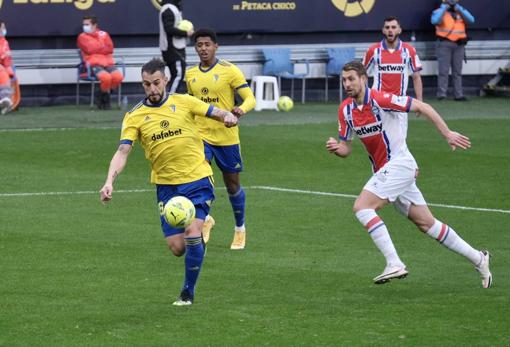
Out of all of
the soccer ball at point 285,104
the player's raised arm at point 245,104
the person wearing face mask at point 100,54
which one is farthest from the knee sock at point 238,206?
the soccer ball at point 285,104

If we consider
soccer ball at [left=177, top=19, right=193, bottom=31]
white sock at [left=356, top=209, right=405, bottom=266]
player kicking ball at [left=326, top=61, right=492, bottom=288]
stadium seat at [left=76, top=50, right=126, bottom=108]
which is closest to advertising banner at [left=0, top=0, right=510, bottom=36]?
stadium seat at [left=76, top=50, right=126, bottom=108]

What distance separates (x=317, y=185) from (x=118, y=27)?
1254 centimetres

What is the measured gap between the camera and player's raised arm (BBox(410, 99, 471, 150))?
11.8 meters

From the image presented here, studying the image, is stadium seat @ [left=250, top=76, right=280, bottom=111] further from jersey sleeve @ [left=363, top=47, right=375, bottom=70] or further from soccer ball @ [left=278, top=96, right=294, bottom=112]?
jersey sleeve @ [left=363, top=47, right=375, bottom=70]

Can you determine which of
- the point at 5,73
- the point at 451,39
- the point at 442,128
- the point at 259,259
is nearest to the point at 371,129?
the point at 442,128

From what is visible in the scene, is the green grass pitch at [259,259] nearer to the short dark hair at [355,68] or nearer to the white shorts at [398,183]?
the white shorts at [398,183]

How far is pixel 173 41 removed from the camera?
28.5 meters

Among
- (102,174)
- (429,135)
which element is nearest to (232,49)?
(429,135)

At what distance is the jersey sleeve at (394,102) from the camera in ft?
39.9

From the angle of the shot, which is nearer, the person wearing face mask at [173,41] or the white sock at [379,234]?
the white sock at [379,234]

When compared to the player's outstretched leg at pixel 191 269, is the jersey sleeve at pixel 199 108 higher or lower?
higher

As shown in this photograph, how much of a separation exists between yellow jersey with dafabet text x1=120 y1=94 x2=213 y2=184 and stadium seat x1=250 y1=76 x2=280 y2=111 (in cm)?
1926

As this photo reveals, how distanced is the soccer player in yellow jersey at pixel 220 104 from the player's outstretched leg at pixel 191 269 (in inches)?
134

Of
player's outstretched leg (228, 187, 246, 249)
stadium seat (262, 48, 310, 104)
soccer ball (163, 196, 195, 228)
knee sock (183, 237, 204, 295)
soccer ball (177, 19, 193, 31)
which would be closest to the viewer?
soccer ball (163, 196, 195, 228)
